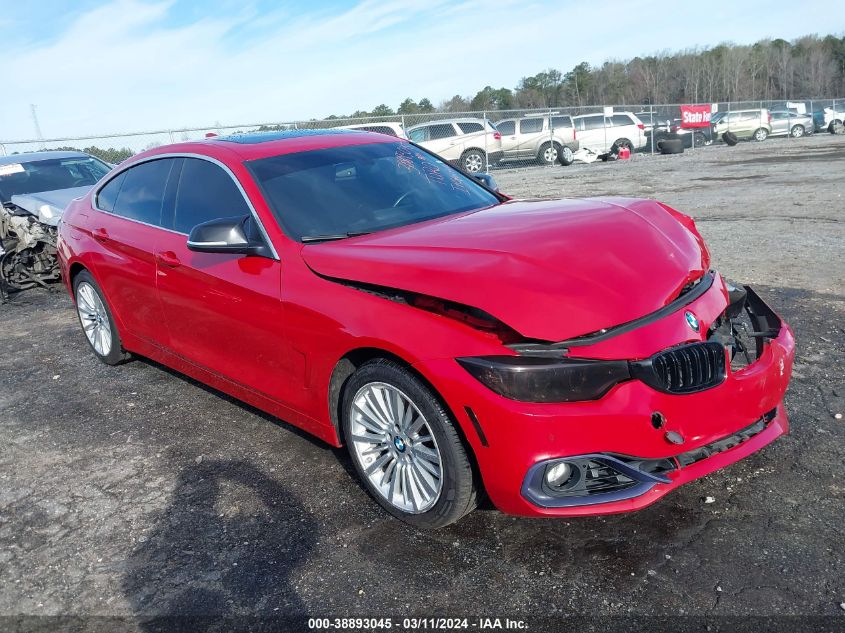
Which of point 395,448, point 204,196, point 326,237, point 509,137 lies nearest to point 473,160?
point 509,137

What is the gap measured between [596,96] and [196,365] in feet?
341

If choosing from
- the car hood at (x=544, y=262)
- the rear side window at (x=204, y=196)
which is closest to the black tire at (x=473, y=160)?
the rear side window at (x=204, y=196)

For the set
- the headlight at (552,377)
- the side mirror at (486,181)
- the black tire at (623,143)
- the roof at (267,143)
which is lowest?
the black tire at (623,143)

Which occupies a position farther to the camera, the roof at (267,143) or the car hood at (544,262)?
the roof at (267,143)

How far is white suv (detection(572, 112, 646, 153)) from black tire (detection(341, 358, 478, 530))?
86.6ft

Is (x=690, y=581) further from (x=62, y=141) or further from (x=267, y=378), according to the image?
(x=62, y=141)

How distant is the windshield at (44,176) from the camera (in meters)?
10.3

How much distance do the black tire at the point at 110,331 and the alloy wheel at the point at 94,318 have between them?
19 millimetres

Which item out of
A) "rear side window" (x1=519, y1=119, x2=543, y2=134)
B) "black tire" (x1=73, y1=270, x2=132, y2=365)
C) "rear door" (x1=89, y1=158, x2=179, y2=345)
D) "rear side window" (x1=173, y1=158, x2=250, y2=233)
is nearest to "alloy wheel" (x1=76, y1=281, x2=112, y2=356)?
"black tire" (x1=73, y1=270, x2=132, y2=365)

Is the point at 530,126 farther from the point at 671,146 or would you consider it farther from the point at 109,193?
the point at 109,193

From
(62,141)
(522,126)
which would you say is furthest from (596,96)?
(62,141)

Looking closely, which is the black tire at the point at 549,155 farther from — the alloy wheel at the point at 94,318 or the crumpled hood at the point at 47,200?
the alloy wheel at the point at 94,318

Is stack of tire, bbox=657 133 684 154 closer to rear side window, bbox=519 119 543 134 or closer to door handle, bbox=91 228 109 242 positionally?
rear side window, bbox=519 119 543 134

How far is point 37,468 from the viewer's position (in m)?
4.20
